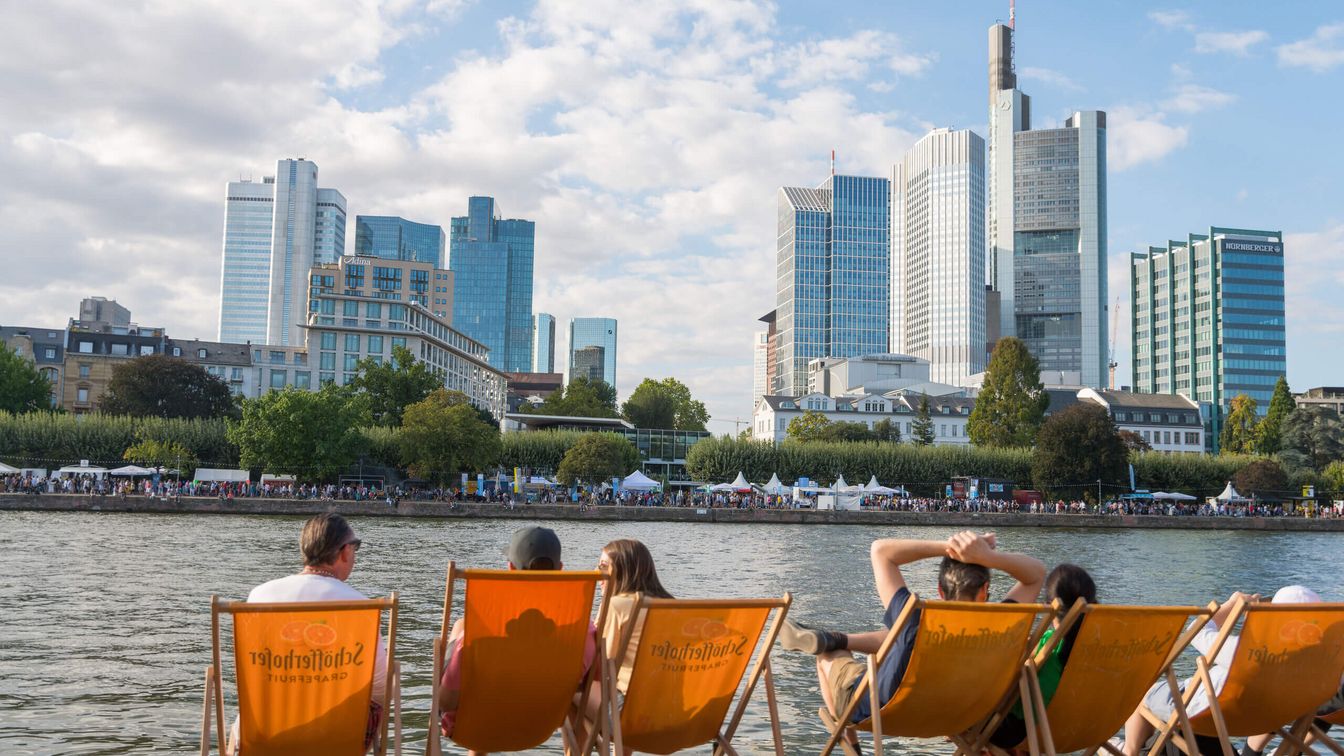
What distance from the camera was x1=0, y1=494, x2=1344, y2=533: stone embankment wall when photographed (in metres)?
51.1

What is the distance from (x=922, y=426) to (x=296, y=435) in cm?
6173

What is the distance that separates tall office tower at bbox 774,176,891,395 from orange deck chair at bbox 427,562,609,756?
592ft

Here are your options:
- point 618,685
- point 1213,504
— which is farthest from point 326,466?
point 618,685

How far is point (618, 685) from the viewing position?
4.71m

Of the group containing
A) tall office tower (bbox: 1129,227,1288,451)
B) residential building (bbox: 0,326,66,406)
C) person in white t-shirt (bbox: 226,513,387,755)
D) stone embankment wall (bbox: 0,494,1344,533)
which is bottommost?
stone embankment wall (bbox: 0,494,1344,533)

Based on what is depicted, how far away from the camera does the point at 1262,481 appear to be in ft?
258

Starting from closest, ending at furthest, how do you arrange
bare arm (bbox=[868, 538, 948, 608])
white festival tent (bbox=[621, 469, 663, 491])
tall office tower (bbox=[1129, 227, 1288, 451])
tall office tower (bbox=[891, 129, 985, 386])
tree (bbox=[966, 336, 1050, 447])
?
1. bare arm (bbox=[868, 538, 948, 608])
2. white festival tent (bbox=[621, 469, 663, 491])
3. tree (bbox=[966, 336, 1050, 447])
4. tall office tower (bbox=[1129, 227, 1288, 451])
5. tall office tower (bbox=[891, 129, 985, 386])

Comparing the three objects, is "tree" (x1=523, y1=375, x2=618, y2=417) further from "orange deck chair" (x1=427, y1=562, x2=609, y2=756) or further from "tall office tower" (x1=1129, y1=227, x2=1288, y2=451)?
"orange deck chair" (x1=427, y1=562, x2=609, y2=756)

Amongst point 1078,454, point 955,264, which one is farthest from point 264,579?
point 955,264

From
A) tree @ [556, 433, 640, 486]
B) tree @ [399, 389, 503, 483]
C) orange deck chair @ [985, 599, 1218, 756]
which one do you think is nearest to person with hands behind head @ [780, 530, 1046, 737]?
orange deck chair @ [985, 599, 1218, 756]

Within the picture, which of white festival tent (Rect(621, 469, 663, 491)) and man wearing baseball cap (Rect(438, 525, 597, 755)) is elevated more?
man wearing baseball cap (Rect(438, 525, 597, 755))

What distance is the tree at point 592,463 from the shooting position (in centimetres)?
6950

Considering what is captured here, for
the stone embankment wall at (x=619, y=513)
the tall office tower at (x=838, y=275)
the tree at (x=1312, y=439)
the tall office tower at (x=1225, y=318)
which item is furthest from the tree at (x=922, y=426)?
the tall office tower at (x=838, y=275)

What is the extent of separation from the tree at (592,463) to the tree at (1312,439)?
208ft
